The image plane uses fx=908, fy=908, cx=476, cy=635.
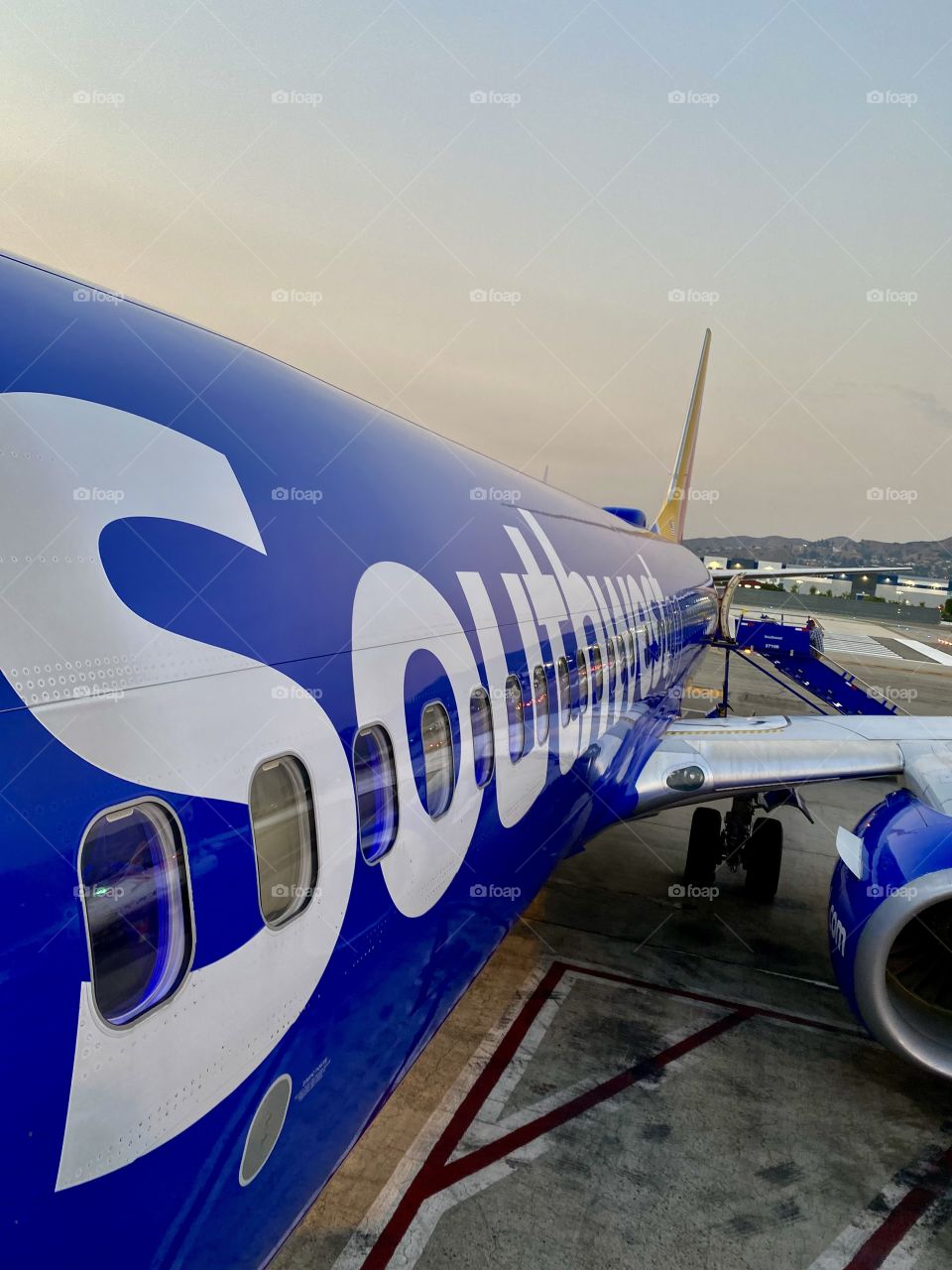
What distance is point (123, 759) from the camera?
2.29 metres

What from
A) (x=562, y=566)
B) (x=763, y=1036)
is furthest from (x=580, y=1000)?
(x=562, y=566)

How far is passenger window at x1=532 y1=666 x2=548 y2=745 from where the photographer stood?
579 centimetres

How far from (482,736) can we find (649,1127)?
3018mm

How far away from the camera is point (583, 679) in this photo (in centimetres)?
701

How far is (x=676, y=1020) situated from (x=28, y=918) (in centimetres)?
632

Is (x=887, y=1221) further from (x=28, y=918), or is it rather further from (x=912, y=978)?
(x=28, y=918)

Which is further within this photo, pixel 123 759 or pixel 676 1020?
pixel 676 1020
